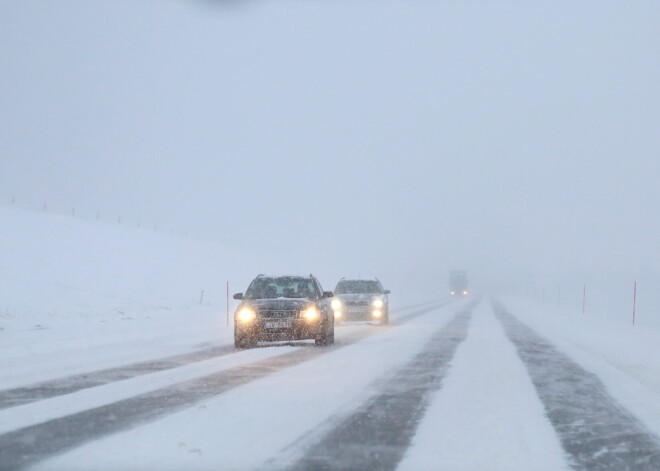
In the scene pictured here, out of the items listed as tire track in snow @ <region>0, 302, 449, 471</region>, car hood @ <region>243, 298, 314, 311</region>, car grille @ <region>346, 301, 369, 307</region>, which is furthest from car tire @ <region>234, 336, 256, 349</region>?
car grille @ <region>346, 301, 369, 307</region>

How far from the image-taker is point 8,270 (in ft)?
121

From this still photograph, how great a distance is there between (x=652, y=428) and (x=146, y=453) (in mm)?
4680

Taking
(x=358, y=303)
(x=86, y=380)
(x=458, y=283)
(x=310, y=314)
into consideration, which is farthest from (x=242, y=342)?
(x=458, y=283)

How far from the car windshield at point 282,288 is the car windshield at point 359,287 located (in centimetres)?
923

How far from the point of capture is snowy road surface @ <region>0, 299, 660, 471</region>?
19.6 ft

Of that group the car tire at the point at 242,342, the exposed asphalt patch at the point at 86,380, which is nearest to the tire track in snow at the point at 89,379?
the exposed asphalt patch at the point at 86,380

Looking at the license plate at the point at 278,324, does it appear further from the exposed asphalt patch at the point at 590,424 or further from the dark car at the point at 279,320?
the exposed asphalt patch at the point at 590,424

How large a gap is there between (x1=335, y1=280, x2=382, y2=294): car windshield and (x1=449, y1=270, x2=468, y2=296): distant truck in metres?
66.9

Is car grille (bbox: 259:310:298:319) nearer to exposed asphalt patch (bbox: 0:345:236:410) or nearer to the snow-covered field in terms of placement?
the snow-covered field

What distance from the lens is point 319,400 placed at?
8852 mm

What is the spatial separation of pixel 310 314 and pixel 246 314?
1330 millimetres

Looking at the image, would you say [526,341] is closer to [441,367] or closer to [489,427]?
[441,367]

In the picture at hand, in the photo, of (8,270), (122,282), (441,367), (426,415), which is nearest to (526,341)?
(441,367)

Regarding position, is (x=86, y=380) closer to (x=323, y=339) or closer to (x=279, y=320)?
(x=279, y=320)
